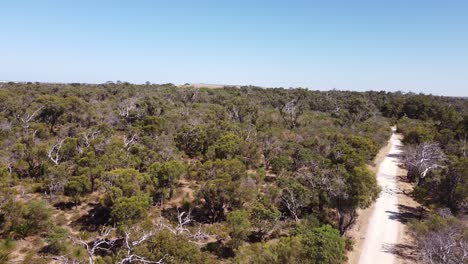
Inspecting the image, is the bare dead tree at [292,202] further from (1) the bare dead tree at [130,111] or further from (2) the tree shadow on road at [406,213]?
(1) the bare dead tree at [130,111]

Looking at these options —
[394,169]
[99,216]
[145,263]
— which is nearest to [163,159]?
[99,216]

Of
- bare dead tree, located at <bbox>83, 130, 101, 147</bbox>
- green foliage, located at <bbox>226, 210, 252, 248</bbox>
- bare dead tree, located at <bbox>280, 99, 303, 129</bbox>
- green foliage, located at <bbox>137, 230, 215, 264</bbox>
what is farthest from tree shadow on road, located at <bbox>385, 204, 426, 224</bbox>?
bare dead tree, located at <bbox>280, 99, 303, 129</bbox>

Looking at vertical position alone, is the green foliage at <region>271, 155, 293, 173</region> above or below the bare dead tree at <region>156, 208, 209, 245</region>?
above

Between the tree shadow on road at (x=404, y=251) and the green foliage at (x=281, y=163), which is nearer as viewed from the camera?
the tree shadow on road at (x=404, y=251)

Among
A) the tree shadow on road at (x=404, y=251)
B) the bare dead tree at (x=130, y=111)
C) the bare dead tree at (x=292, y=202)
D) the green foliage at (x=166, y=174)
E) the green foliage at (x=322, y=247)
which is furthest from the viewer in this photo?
the bare dead tree at (x=130, y=111)

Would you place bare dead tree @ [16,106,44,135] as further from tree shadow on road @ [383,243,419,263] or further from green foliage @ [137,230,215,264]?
tree shadow on road @ [383,243,419,263]

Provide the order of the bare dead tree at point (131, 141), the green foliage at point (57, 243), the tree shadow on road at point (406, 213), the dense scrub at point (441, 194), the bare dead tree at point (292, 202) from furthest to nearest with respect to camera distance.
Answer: the bare dead tree at point (131, 141) → the tree shadow on road at point (406, 213) → the bare dead tree at point (292, 202) → the green foliage at point (57, 243) → the dense scrub at point (441, 194)

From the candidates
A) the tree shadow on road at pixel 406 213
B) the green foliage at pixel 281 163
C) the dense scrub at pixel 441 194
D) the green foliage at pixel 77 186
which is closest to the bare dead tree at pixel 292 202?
the green foliage at pixel 281 163
